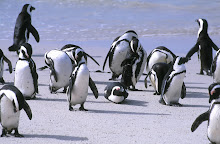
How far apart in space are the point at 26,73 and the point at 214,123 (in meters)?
3.21

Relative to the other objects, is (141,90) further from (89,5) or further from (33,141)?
(89,5)

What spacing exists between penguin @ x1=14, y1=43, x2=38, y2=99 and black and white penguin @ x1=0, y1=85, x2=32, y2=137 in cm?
182

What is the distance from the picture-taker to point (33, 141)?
5395 mm

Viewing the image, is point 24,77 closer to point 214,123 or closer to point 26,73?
point 26,73

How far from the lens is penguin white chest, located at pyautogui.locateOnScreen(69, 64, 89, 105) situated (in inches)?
269

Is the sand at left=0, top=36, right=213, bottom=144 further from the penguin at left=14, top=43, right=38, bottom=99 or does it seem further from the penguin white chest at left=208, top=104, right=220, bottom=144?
the penguin white chest at left=208, top=104, right=220, bottom=144

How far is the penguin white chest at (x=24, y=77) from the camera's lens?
7367mm

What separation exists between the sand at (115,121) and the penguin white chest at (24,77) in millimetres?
175

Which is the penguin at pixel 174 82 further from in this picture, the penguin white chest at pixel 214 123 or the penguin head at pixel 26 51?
the penguin white chest at pixel 214 123

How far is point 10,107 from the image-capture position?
546 centimetres

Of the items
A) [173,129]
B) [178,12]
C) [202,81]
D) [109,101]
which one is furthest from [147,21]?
[173,129]

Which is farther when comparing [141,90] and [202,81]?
[202,81]

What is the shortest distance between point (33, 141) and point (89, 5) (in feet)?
68.5

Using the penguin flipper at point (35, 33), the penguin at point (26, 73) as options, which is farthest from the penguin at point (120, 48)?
the penguin flipper at point (35, 33)
